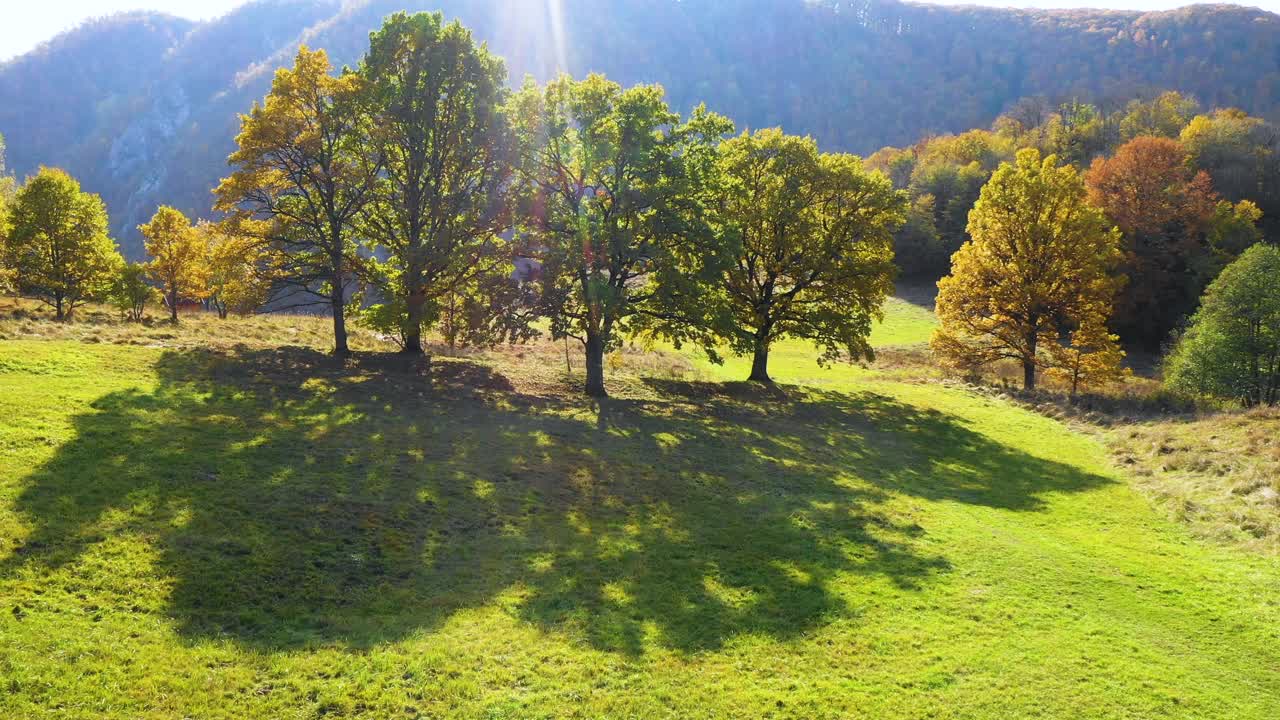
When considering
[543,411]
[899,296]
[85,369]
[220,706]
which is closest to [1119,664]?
[220,706]

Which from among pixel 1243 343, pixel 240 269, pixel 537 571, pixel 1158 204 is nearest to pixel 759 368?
pixel 240 269

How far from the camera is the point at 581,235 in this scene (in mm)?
29062

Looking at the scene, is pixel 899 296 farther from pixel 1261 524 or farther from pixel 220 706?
pixel 220 706

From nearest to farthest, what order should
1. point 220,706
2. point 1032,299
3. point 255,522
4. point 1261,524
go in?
point 220,706, point 255,522, point 1261,524, point 1032,299

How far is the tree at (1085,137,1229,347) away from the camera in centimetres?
7106

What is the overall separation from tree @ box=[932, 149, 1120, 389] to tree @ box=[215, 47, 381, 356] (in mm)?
33817

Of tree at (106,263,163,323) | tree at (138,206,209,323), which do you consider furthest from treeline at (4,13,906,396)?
tree at (138,206,209,323)

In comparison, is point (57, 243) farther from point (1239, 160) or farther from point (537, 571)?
point (1239, 160)

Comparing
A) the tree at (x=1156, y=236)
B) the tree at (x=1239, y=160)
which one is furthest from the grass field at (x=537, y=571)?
the tree at (x=1239, y=160)

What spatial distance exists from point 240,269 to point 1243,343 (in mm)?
57355

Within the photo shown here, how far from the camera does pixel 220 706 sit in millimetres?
9086

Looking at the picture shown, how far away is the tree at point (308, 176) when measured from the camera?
29.4 metres

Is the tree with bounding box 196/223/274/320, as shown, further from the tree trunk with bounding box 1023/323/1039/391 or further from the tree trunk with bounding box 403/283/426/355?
the tree trunk with bounding box 1023/323/1039/391

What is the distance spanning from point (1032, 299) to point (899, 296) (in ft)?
182
